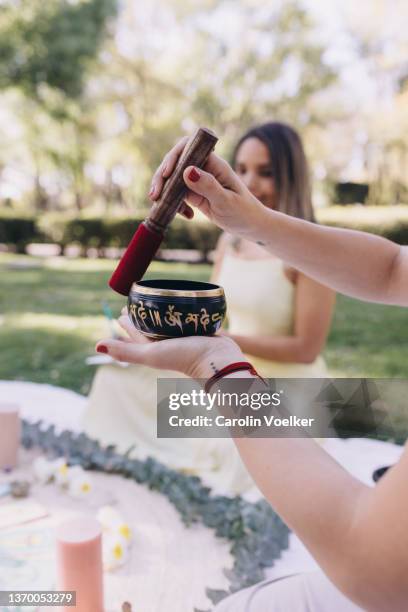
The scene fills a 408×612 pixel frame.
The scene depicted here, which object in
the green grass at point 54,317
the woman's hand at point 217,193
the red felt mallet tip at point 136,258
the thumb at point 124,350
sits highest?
the woman's hand at point 217,193

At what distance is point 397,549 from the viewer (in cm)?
61

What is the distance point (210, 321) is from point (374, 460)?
6.12 feet

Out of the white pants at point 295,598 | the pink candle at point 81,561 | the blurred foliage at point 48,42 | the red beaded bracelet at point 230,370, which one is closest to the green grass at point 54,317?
the pink candle at point 81,561

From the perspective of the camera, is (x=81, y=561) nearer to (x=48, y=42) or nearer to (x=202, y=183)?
(x=202, y=183)

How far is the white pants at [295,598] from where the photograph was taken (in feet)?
3.29

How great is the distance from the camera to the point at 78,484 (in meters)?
1.79

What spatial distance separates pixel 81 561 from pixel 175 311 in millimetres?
641

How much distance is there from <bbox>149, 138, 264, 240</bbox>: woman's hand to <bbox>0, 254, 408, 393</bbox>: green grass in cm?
303

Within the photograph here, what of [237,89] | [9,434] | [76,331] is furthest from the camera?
[237,89]

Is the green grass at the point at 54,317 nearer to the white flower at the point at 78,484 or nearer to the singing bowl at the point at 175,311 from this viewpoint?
the white flower at the point at 78,484

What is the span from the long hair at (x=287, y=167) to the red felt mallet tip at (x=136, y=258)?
1.29 meters

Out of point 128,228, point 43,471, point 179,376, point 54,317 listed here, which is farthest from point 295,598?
point 128,228

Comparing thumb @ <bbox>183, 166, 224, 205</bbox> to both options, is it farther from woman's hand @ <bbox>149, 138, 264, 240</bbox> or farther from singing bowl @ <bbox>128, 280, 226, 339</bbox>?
singing bowl @ <bbox>128, 280, 226, 339</bbox>

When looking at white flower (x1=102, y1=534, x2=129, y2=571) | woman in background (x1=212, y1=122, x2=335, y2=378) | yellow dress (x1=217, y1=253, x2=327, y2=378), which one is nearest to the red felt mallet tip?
white flower (x1=102, y1=534, x2=129, y2=571)
